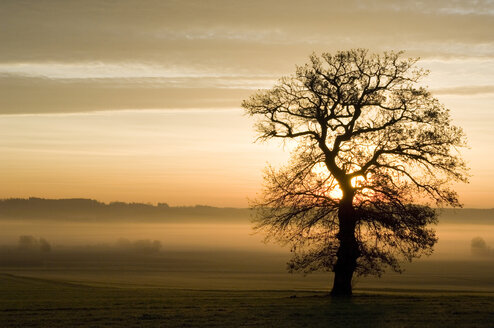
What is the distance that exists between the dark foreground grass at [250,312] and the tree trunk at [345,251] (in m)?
1.39

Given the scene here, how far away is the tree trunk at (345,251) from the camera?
38031 mm

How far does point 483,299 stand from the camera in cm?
3756

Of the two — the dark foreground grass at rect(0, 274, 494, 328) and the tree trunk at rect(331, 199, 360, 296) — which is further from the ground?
the tree trunk at rect(331, 199, 360, 296)

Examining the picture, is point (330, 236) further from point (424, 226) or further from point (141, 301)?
point (141, 301)

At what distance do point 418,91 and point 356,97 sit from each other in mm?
3972

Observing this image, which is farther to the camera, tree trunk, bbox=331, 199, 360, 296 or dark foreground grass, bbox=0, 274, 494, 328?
tree trunk, bbox=331, 199, 360, 296

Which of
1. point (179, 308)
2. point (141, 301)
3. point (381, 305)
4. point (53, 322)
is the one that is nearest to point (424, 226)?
point (381, 305)

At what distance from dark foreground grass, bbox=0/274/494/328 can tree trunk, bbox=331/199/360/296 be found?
139 centimetres

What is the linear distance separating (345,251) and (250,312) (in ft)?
32.1

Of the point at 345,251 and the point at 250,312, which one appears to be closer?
the point at 250,312

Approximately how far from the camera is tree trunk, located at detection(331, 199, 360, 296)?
38.0 m

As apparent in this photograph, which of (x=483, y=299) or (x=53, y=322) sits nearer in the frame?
(x=53, y=322)

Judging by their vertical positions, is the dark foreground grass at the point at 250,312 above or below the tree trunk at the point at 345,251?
below

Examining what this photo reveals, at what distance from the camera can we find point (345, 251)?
38.1 meters
